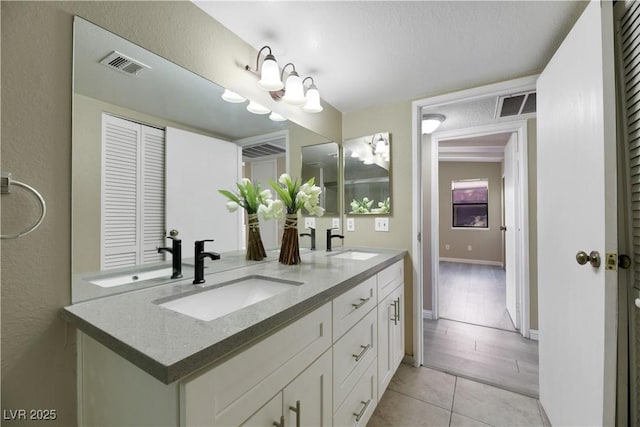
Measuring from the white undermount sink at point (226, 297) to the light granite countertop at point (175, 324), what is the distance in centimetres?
3

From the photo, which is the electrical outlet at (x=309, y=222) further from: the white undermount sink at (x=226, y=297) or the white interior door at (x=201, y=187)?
the white undermount sink at (x=226, y=297)

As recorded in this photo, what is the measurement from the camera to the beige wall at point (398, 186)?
2.12 m

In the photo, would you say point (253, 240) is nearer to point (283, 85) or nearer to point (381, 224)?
point (283, 85)

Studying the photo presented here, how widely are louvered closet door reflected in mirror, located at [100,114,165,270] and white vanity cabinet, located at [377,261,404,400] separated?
3.99ft

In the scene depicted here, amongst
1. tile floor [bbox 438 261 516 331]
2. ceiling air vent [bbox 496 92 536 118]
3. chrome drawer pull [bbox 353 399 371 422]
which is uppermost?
ceiling air vent [bbox 496 92 536 118]

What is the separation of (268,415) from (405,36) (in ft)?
5.84

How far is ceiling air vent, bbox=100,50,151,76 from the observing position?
0.94m

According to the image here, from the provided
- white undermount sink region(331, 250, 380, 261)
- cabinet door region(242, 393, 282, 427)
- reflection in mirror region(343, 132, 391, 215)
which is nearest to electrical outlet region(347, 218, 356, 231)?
reflection in mirror region(343, 132, 391, 215)

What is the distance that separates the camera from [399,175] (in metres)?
2.17

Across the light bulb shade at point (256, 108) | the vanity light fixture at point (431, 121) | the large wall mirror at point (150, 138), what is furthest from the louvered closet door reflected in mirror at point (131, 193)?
the vanity light fixture at point (431, 121)

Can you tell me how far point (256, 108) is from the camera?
153cm

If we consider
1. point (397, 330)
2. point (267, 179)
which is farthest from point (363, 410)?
point (267, 179)

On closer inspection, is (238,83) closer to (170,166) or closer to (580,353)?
(170,166)

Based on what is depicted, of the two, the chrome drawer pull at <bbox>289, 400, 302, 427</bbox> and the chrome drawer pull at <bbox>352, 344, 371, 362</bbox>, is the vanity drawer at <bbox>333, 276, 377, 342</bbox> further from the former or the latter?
the chrome drawer pull at <bbox>289, 400, 302, 427</bbox>
